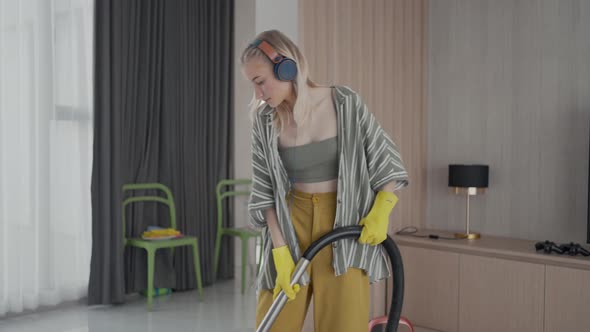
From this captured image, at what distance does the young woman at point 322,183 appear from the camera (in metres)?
1.69

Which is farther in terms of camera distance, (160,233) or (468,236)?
(160,233)

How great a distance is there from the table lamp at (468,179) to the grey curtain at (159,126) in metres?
1.97

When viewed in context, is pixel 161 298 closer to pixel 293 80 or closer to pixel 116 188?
pixel 116 188

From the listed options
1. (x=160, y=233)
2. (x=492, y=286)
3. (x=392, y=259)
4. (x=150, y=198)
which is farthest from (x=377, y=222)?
(x=150, y=198)

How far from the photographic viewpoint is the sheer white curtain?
3559 mm

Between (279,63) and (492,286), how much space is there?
2087 mm

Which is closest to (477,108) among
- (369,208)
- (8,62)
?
(369,208)

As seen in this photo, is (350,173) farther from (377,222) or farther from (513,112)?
(513,112)

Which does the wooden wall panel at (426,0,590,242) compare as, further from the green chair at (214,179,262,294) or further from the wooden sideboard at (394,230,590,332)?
the green chair at (214,179,262,294)

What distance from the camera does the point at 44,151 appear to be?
3691 millimetres

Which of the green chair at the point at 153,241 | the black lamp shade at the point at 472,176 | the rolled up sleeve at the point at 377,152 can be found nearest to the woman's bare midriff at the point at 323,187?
the rolled up sleeve at the point at 377,152

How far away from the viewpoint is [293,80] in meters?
1.68

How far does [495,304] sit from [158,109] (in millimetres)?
2643

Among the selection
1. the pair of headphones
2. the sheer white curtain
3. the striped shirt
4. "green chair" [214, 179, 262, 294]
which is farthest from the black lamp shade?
the sheer white curtain
